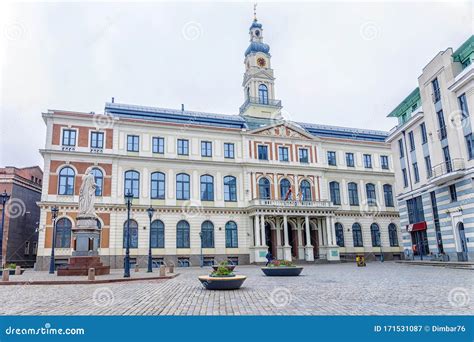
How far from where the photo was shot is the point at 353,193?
154ft

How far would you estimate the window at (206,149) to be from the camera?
1641 inches

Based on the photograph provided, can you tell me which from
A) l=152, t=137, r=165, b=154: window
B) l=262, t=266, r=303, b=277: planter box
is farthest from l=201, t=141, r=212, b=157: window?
l=262, t=266, r=303, b=277: planter box

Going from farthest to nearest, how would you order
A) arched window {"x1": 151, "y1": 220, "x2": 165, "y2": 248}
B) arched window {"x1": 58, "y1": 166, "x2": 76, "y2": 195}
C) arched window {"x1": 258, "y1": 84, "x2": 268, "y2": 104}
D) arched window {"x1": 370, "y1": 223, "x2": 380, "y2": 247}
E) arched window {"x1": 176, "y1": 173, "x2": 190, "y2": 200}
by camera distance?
arched window {"x1": 258, "y1": 84, "x2": 268, "y2": 104} < arched window {"x1": 370, "y1": 223, "x2": 380, "y2": 247} < arched window {"x1": 176, "y1": 173, "x2": 190, "y2": 200} < arched window {"x1": 151, "y1": 220, "x2": 165, "y2": 248} < arched window {"x1": 58, "y1": 166, "x2": 76, "y2": 195}

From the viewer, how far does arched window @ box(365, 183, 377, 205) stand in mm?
47144

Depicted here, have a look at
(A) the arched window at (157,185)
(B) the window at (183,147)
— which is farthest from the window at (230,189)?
(A) the arched window at (157,185)

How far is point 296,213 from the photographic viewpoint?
133 feet

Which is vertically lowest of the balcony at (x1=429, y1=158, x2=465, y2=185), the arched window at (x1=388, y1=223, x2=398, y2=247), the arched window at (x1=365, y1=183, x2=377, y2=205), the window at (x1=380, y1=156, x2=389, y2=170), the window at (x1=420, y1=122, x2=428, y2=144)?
the arched window at (x1=388, y1=223, x2=398, y2=247)

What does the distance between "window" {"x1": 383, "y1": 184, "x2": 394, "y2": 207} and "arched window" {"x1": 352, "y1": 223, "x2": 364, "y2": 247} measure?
5265mm

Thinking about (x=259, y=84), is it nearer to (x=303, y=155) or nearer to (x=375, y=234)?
(x=303, y=155)

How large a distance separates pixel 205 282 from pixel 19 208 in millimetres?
35209

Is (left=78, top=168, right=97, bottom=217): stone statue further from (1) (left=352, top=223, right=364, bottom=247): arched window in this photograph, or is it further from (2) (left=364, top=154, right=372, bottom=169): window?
(2) (left=364, top=154, right=372, bottom=169): window

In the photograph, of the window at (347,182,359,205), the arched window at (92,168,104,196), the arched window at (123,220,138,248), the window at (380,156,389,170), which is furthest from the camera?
the window at (380,156,389,170)

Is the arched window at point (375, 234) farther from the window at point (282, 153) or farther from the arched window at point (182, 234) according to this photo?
the arched window at point (182, 234)

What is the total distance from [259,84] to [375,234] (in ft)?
80.3
